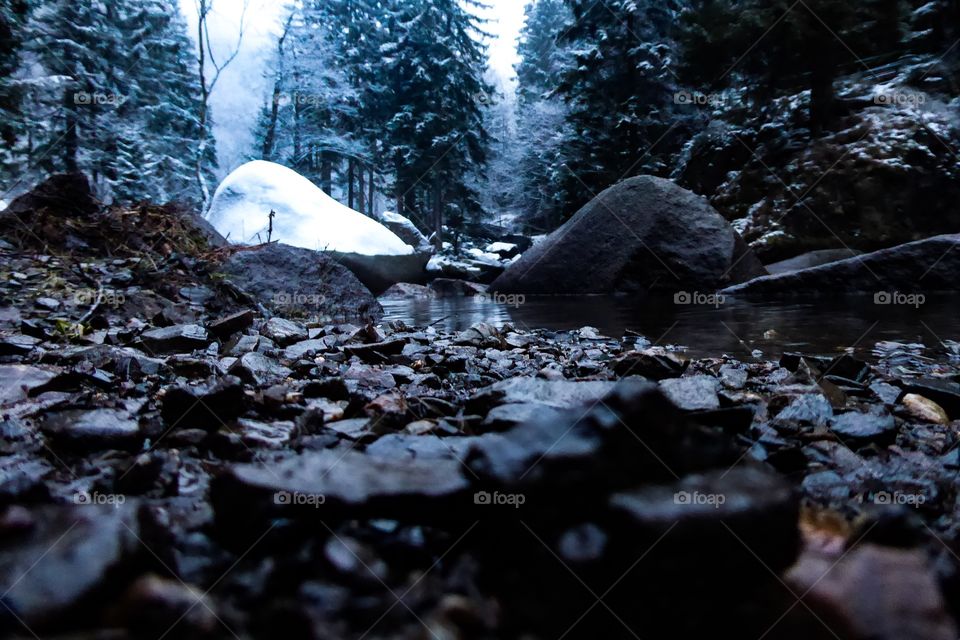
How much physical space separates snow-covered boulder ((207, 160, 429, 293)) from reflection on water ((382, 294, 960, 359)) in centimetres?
353

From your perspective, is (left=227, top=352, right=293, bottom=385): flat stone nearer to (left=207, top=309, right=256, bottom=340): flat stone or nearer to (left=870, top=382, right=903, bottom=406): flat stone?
(left=207, top=309, right=256, bottom=340): flat stone

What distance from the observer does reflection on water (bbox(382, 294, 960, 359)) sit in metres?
4.39

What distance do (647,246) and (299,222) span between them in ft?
22.3

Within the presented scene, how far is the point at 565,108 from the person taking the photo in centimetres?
2425

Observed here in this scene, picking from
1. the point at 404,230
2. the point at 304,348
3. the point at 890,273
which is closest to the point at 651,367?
the point at 304,348

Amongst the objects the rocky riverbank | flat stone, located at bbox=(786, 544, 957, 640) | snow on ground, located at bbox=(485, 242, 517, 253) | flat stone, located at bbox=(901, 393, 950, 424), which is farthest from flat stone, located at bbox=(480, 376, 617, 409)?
snow on ground, located at bbox=(485, 242, 517, 253)

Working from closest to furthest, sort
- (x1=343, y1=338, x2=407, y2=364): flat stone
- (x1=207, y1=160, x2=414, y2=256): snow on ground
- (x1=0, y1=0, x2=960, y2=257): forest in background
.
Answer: (x1=343, y1=338, x2=407, y2=364): flat stone < (x1=207, y1=160, x2=414, y2=256): snow on ground < (x1=0, y1=0, x2=960, y2=257): forest in background

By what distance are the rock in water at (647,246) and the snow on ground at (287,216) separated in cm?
400

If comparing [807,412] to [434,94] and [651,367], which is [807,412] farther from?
[434,94]

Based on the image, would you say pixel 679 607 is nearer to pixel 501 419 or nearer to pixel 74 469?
pixel 501 419

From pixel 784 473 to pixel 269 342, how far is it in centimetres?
309

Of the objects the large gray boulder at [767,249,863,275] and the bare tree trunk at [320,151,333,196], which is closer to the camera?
the large gray boulder at [767,249,863,275]

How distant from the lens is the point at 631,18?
16.5 m

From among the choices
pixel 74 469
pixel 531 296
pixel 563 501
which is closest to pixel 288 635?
pixel 563 501
